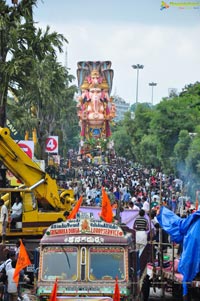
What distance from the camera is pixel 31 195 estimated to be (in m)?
19.7

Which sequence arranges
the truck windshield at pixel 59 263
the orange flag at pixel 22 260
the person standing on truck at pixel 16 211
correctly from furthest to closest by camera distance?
the person standing on truck at pixel 16 211 → the orange flag at pixel 22 260 → the truck windshield at pixel 59 263

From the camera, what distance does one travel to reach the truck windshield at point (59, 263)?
12312mm

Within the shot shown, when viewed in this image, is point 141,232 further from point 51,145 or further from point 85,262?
point 51,145

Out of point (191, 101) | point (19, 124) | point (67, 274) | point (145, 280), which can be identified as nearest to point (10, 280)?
point (67, 274)

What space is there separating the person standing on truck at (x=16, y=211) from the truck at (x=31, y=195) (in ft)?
0.27

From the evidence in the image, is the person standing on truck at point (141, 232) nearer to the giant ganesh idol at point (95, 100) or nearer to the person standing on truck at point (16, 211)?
the person standing on truck at point (16, 211)

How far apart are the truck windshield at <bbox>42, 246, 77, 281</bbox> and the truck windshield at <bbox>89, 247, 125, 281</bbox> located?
284mm

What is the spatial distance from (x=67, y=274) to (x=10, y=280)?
6.21ft

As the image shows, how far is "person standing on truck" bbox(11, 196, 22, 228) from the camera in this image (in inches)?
760

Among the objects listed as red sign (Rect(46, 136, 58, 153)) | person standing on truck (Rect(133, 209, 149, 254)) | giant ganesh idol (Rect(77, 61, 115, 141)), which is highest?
giant ganesh idol (Rect(77, 61, 115, 141))

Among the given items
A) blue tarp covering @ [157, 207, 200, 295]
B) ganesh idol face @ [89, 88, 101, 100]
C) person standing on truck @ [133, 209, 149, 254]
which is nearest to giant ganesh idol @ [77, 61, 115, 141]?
ganesh idol face @ [89, 88, 101, 100]

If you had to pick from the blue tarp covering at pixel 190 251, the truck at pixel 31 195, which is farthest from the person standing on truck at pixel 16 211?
the blue tarp covering at pixel 190 251

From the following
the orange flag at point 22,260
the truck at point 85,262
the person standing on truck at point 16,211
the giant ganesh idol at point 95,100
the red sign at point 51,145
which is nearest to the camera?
the truck at point 85,262

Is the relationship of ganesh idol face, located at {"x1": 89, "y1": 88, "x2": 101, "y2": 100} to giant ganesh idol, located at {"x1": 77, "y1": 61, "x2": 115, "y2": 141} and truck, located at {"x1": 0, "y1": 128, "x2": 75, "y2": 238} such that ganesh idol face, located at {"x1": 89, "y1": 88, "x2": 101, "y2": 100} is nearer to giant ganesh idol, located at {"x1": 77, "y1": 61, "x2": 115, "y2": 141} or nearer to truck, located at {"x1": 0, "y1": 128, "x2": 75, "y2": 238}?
giant ganesh idol, located at {"x1": 77, "y1": 61, "x2": 115, "y2": 141}
